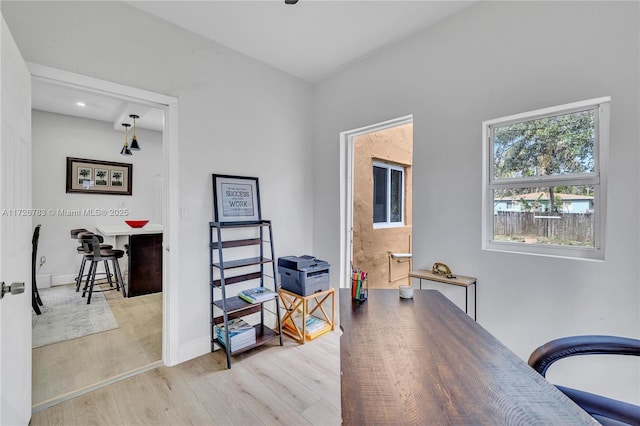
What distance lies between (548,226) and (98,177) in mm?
5799

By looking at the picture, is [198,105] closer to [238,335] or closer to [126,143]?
[238,335]

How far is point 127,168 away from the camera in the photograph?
500 centimetres

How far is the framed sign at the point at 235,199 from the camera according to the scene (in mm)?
2541

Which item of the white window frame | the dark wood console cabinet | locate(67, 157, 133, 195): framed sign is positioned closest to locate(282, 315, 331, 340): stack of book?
the white window frame

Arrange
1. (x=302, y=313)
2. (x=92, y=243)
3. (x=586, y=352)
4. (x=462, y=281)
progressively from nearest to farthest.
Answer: (x=586, y=352) → (x=462, y=281) → (x=302, y=313) → (x=92, y=243)

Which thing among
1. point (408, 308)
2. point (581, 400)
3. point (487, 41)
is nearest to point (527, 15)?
point (487, 41)

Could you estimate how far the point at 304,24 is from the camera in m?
2.33

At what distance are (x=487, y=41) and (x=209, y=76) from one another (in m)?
2.16

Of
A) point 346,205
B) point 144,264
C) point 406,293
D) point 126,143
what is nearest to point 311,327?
point 346,205

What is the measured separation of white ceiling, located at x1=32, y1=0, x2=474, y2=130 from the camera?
2109 mm

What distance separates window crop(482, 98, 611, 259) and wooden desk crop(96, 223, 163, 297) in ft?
12.8

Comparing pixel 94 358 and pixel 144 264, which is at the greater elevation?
pixel 144 264

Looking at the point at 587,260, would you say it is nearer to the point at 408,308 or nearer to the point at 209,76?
the point at 408,308

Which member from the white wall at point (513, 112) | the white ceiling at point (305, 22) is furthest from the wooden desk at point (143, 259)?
the white wall at point (513, 112)
